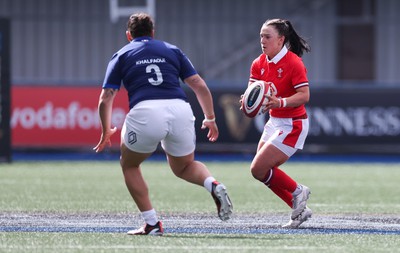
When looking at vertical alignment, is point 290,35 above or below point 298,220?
above

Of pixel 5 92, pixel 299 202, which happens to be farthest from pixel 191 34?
pixel 299 202

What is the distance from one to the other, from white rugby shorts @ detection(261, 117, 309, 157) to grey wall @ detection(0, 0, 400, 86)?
18.3m

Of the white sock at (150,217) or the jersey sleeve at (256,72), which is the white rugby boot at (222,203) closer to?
the white sock at (150,217)

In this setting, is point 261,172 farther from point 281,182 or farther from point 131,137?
point 131,137

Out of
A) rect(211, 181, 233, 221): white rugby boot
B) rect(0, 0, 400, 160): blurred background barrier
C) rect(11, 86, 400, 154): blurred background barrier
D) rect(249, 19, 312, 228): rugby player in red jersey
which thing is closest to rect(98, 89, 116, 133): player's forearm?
rect(211, 181, 233, 221): white rugby boot

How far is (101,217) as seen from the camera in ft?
34.4

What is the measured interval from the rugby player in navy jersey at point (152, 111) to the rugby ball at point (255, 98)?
875 mm

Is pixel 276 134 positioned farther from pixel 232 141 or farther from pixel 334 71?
pixel 334 71

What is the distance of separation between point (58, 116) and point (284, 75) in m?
12.5

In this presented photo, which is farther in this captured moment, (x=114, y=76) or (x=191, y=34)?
(x=191, y=34)

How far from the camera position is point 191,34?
1134 inches

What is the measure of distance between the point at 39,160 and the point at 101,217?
11228mm

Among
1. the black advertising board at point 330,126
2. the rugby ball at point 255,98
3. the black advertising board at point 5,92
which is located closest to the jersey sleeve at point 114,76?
the rugby ball at point 255,98

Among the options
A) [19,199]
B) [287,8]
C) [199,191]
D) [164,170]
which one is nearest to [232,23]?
[287,8]
